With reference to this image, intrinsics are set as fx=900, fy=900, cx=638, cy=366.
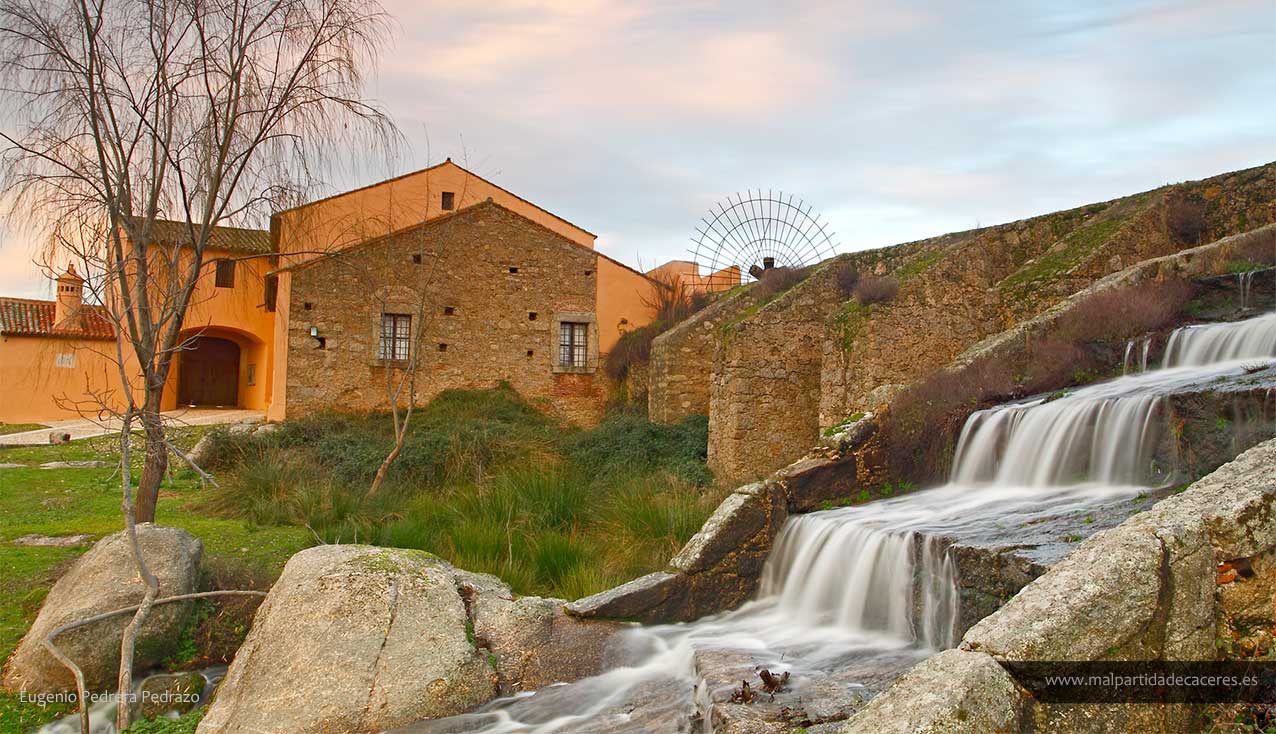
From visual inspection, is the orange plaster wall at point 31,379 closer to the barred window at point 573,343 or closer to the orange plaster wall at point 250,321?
the orange plaster wall at point 250,321

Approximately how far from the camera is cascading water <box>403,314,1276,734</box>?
5.07m

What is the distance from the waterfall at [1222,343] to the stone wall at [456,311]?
1242 cm

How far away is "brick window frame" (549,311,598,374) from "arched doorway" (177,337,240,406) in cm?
1018

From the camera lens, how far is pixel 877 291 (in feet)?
Answer: 37.1

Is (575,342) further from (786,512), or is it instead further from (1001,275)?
(786,512)

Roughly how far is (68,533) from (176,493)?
9.99 feet

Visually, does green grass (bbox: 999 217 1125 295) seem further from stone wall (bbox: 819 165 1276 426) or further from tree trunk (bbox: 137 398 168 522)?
tree trunk (bbox: 137 398 168 522)

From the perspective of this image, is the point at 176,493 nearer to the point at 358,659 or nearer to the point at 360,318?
the point at 360,318

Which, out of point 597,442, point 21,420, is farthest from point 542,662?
point 21,420

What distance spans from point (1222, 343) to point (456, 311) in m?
14.0

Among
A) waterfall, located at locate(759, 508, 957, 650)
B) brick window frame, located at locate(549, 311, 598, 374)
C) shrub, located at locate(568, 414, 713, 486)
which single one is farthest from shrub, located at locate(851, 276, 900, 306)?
brick window frame, located at locate(549, 311, 598, 374)

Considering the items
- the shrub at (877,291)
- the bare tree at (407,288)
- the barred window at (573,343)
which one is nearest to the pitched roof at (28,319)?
the bare tree at (407,288)

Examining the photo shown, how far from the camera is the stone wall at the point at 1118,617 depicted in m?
3.20

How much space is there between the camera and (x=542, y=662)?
5738 mm
